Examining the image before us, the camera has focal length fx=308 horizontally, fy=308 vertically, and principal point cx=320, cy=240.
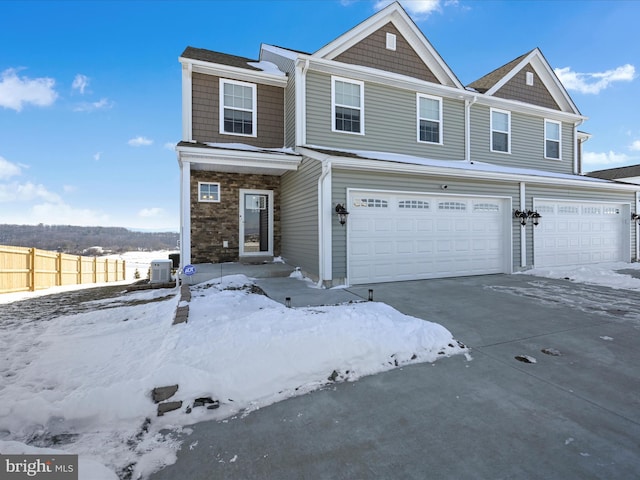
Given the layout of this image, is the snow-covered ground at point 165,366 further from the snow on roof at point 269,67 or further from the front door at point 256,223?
the snow on roof at point 269,67

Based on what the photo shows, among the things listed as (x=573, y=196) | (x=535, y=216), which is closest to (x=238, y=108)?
(x=535, y=216)

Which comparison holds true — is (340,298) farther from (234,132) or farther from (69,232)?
(69,232)

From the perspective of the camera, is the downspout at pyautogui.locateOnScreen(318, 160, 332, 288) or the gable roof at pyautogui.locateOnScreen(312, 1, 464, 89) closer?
the downspout at pyautogui.locateOnScreen(318, 160, 332, 288)

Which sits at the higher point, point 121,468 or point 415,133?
point 415,133

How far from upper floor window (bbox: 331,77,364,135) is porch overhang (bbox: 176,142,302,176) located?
1736 millimetres

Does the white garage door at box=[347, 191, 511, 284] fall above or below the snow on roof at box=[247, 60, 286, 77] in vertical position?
below

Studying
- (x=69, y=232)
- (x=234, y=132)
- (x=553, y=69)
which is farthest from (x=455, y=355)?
(x=69, y=232)

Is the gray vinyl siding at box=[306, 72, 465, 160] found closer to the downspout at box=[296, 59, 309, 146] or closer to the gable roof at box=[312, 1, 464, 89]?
the downspout at box=[296, 59, 309, 146]

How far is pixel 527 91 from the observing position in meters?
11.9

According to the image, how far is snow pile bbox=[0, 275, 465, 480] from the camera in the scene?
2.35 metres

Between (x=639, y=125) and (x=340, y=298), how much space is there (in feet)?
75.5

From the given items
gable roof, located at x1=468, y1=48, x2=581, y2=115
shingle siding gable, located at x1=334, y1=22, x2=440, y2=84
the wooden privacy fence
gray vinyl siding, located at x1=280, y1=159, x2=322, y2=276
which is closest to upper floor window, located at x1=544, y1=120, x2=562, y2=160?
gable roof, located at x1=468, y1=48, x2=581, y2=115

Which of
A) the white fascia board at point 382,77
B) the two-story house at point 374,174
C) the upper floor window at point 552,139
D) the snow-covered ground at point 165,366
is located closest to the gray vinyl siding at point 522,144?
the two-story house at point 374,174

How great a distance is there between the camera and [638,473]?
187cm
